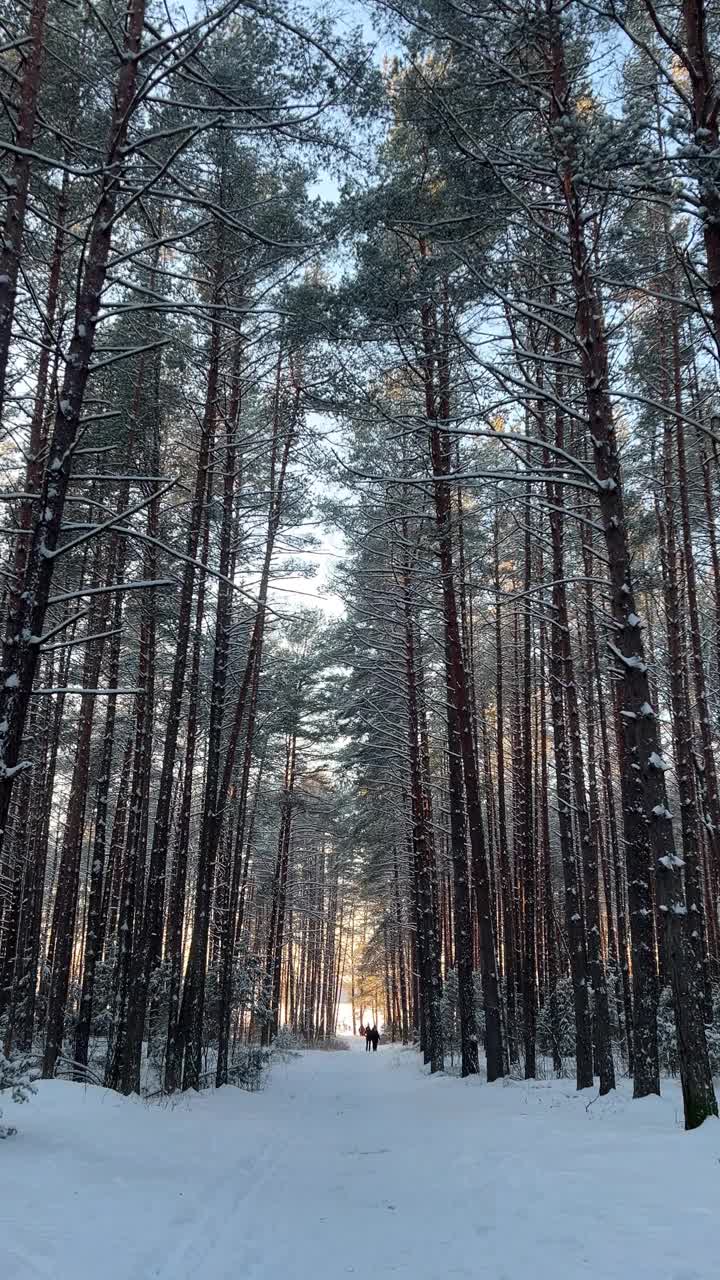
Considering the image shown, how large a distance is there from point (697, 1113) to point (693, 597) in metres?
9.41

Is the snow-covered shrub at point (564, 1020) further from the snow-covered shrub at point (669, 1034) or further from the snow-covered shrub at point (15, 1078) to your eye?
the snow-covered shrub at point (15, 1078)

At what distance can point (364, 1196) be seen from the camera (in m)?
5.80

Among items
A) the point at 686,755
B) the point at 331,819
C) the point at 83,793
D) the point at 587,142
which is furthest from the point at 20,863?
the point at 331,819

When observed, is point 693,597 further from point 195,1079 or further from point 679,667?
point 195,1079

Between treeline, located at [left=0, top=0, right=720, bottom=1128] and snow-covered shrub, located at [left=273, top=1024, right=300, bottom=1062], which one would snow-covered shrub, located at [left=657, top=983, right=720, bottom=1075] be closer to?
treeline, located at [left=0, top=0, right=720, bottom=1128]

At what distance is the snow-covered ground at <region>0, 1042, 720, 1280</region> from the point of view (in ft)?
12.6

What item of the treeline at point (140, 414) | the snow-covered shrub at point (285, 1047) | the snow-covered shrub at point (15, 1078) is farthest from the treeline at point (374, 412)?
the snow-covered shrub at point (285, 1047)

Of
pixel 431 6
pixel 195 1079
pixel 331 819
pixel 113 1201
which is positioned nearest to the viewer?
pixel 113 1201

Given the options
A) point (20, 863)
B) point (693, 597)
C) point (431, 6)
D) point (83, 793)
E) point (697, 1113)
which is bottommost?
point (697, 1113)

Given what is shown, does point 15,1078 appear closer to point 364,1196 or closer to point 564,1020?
point 364,1196

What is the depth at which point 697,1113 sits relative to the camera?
5.78 meters

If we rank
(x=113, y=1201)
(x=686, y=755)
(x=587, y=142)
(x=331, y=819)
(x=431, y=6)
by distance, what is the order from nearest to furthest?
1. (x=113, y=1201)
2. (x=587, y=142)
3. (x=431, y=6)
4. (x=686, y=755)
5. (x=331, y=819)

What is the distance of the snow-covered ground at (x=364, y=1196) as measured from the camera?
12.6 ft

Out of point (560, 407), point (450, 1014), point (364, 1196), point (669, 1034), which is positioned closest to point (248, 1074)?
point (669, 1034)
